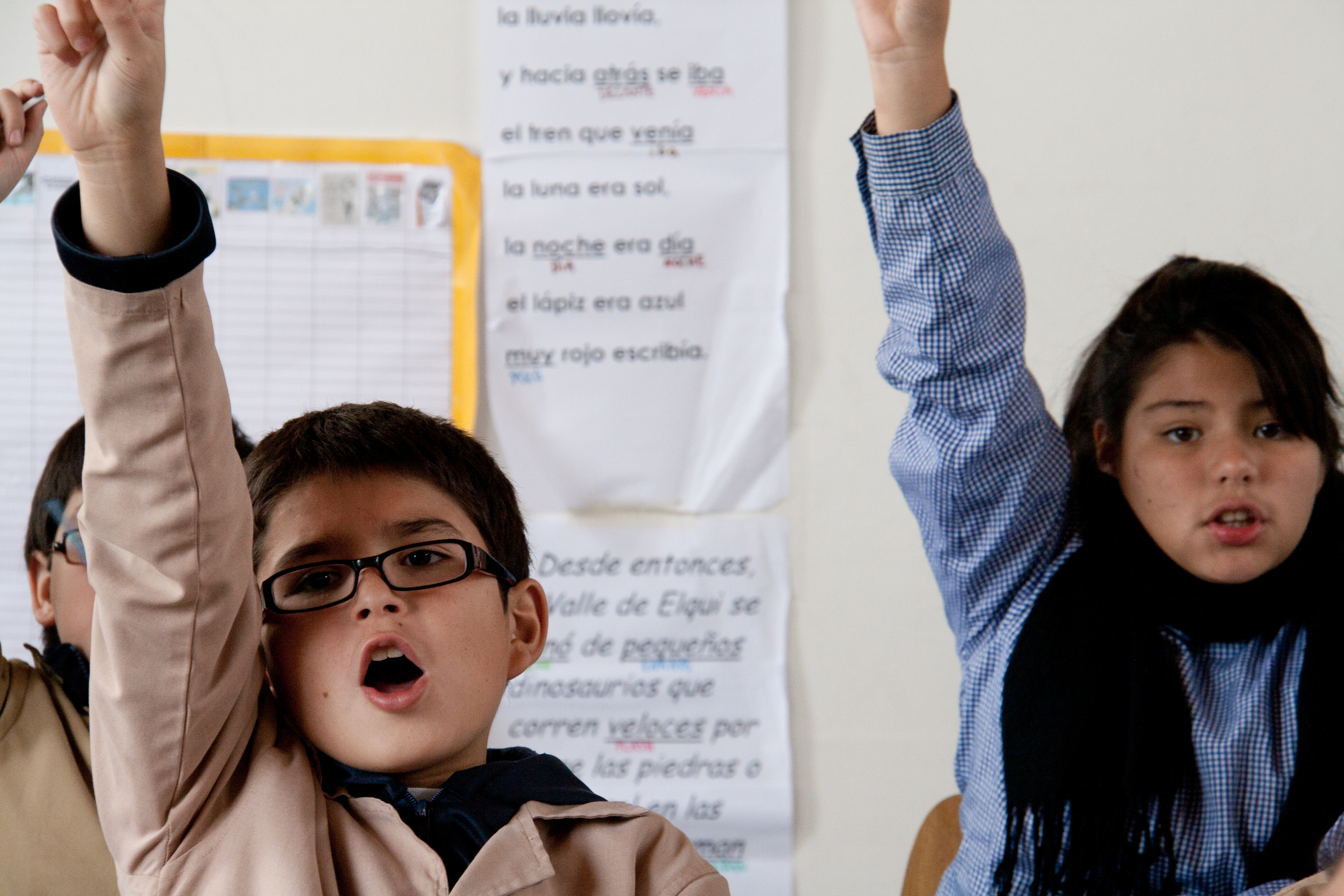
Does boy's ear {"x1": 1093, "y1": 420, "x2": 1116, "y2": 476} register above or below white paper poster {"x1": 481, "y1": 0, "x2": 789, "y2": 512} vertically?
below

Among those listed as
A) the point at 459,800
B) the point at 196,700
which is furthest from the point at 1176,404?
the point at 196,700

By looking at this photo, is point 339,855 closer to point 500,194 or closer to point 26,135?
point 26,135

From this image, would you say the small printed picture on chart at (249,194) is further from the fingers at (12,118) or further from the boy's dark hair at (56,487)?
the fingers at (12,118)

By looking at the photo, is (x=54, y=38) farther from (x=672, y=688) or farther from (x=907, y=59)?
(x=672, y=688)

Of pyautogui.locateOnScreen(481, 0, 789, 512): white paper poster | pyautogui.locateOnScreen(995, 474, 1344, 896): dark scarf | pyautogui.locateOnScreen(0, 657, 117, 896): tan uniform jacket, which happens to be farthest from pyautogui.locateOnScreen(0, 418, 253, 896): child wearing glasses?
pyautogui.locateOnScreen(995, 474, 1344, 896): dark scarf

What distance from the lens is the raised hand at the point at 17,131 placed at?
0.74 m

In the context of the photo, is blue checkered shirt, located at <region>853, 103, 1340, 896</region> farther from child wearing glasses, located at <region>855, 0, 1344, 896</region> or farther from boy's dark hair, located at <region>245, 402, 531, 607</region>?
boy's dark hair, located at <region>245, 402, 531, 607</region>

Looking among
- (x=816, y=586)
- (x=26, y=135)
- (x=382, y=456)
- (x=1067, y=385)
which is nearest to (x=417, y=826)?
(x=382, y=456)

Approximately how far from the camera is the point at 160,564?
547 millimetres

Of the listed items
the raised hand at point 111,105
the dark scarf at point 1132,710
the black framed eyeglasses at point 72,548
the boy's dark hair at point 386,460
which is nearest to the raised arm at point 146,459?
the raised hand at point 111,105

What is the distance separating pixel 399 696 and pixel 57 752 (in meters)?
0.41

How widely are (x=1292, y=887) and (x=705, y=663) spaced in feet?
2.65

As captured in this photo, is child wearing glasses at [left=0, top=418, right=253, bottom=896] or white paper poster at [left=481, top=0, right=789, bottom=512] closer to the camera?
child wearing glasses at [left=0, top=418, right=253, bottom=896]

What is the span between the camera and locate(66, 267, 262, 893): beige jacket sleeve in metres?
0.52
